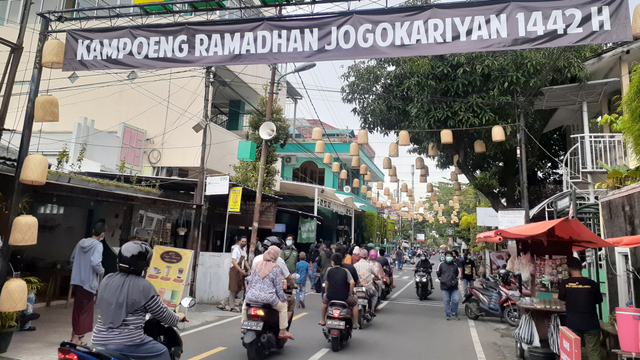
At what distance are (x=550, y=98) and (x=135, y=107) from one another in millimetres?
15689

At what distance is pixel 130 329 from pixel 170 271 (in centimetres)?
476

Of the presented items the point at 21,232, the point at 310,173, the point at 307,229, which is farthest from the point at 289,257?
the point at 310,173

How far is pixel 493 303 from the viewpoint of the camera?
1148 cm

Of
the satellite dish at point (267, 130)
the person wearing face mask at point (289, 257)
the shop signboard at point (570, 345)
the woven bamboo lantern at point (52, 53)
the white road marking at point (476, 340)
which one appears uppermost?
the satellite dish at point (267, 130)

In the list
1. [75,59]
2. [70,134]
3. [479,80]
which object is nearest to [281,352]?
[75,59]

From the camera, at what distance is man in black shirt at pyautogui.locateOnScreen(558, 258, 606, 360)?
607 cm

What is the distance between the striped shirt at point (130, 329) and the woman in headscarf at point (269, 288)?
2643mm

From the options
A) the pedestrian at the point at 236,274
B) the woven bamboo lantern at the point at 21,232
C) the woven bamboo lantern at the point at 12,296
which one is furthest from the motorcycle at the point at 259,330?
the pedestrian at the point at 236,274

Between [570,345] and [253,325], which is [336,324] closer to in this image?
[253,325]

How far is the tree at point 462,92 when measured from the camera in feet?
44.4

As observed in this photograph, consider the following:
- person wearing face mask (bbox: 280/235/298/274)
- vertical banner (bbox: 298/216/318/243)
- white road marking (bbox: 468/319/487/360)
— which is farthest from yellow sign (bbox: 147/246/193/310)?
vertical banner (bbox: 298/216/318/243)

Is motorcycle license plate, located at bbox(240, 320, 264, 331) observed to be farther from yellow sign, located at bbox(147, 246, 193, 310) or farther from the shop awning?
the shop awning

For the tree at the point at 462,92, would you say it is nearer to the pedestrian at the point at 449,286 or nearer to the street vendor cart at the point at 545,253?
the pedestrian at the point at 449,286

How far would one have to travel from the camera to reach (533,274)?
816cm
